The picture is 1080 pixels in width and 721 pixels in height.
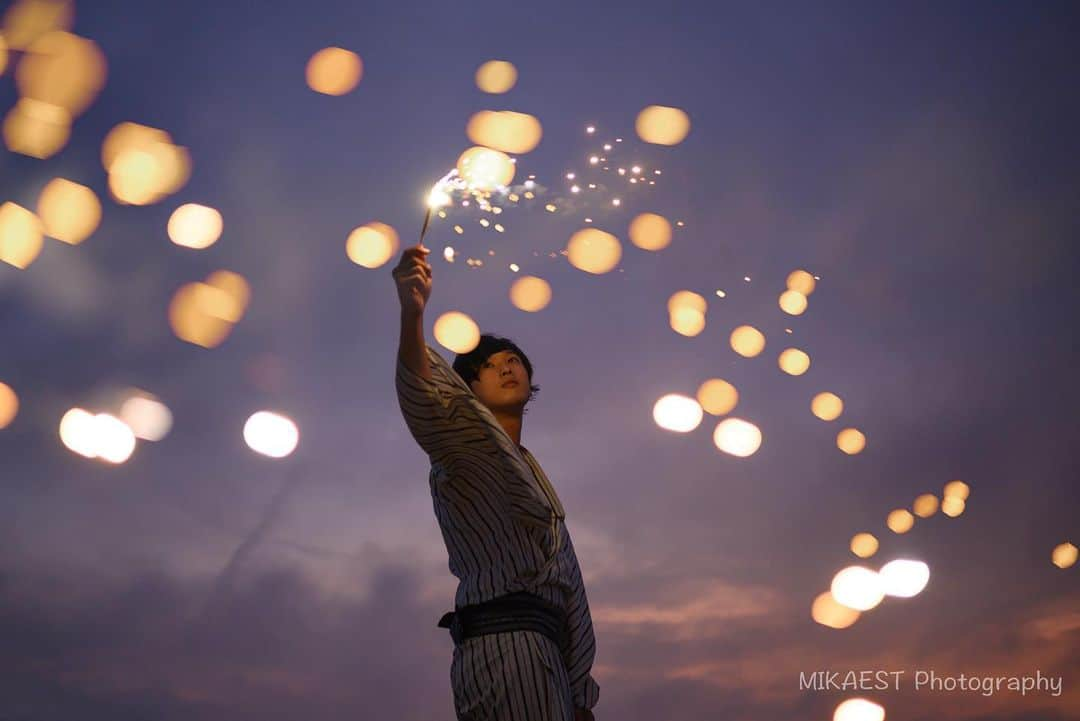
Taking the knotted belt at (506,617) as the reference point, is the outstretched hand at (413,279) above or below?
above

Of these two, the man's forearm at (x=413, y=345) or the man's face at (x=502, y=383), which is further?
the man's face at (x=502, y=383)

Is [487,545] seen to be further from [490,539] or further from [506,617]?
[506,617]

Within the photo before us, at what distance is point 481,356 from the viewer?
282 cm

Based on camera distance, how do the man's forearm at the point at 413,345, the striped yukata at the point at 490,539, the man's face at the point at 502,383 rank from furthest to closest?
the man's face at the point at 502,383
the man's forearm at the point at 413,345
the striped yukata at the point at 490,539

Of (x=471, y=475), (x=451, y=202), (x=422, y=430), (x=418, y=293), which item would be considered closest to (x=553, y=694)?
(x=471, y=475)

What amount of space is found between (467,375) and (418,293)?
642 mm

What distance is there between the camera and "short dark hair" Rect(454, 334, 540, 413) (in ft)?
9.15

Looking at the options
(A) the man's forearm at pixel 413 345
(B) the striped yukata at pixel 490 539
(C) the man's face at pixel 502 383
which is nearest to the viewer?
(B) the striped yukata at pixel 490 539

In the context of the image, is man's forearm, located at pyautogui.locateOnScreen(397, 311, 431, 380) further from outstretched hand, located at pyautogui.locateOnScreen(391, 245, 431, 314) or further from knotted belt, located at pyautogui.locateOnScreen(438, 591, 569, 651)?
knotted belt, located at pyautogui.locateOnScreen(438, 591, 569, 651)

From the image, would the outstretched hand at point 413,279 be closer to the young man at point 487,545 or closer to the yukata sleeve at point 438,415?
the young man at point 487,545

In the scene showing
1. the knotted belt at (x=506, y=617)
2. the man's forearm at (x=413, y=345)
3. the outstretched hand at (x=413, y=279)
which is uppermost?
the outstretched hand at (x=413, y=279)

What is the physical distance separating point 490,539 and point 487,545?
2 centimetres

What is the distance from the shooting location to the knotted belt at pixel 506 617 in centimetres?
214

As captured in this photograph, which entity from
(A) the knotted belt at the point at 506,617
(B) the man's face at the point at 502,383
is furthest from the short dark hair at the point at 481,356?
(A) the knotted belt at the point at 506,617
